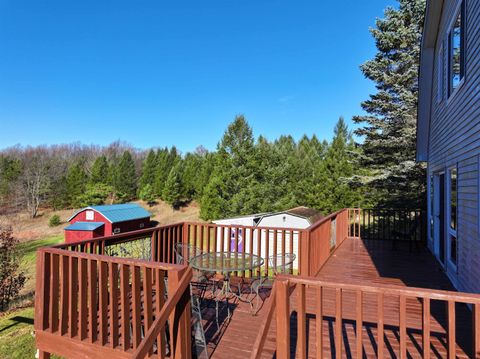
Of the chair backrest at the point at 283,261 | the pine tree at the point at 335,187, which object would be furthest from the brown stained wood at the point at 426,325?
the pine tree at the point at 335,187

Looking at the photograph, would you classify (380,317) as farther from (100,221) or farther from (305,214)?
(100,221)

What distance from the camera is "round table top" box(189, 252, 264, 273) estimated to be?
3979 mm

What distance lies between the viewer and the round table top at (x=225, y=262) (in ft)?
13.1

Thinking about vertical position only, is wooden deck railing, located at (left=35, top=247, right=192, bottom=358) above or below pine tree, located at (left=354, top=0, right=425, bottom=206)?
below

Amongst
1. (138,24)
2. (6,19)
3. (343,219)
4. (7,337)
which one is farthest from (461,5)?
(6,19)

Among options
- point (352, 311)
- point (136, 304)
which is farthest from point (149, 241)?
point (352, 311)

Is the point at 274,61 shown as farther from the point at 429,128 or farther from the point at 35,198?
the point at 35,198

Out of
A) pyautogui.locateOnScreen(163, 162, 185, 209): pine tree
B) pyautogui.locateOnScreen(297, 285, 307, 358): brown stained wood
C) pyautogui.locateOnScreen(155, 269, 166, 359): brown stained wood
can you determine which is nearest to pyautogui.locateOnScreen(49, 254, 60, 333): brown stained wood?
pyautogui.locateOnScreen(155, 269, 166, 359): brown stained wood

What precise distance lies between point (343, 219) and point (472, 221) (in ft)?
16.7

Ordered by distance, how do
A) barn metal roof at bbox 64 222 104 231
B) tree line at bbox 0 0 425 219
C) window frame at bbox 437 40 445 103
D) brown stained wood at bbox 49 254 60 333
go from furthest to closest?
barn metal roof at bbox 64 222 104 231
tree line at bbox 0 0 425 219
window frame at bbox 437 40 445 103
brown stained wood at bbox 49 254 60 333

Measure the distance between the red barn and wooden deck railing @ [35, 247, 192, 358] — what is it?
717 inches

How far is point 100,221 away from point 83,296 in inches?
803

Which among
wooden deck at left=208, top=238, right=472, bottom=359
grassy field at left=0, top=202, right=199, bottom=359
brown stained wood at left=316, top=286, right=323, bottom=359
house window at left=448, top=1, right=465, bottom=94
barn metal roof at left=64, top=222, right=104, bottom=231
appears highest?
house window at left=448, top=1, right=465, bottom=94

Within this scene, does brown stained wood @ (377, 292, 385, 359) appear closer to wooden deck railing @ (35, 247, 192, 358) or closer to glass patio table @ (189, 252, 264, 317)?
wooden deck railing @ (35, 247, 192, 358)
